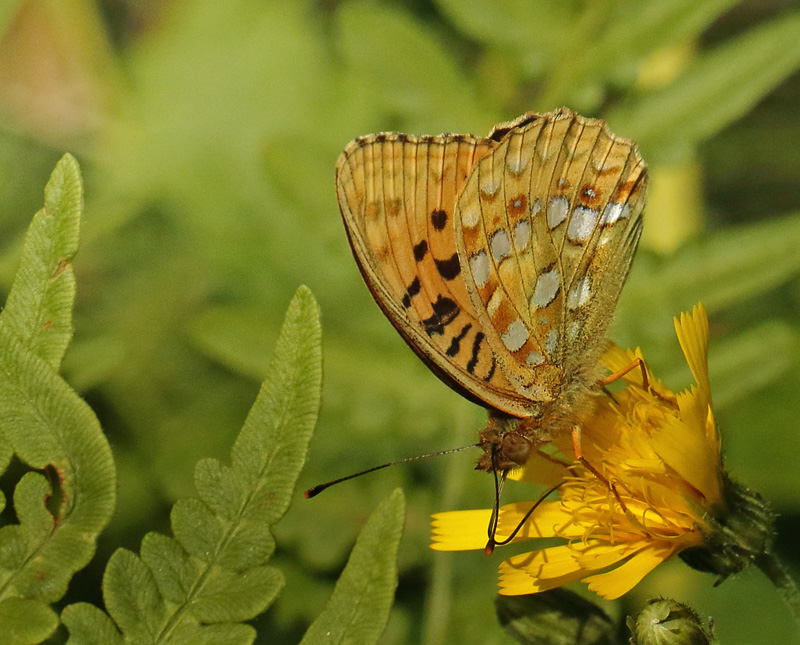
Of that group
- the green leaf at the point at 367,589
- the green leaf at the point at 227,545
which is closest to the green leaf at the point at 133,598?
the green leaf at the point at 227,545

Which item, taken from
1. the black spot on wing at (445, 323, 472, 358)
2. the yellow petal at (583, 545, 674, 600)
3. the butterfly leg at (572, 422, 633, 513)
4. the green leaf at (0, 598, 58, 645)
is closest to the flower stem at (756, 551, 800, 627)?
the yellow petal at (583, 545, 674, 600)

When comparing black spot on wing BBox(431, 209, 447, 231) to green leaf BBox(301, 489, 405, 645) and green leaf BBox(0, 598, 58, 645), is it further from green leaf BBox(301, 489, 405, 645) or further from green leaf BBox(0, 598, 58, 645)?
green leaf BBox(0, 598, 58, 645)

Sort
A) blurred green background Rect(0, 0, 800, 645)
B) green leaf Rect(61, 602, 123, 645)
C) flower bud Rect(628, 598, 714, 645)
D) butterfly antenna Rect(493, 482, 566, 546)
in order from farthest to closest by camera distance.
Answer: blurred green background Rect(0, 0, 800, 645) → butterfly antenna Rect(493, 482, 566, 546) → flower bud Rect(628, 598, 714, 645) → green leaf Rect(61, 602, 123, 645)

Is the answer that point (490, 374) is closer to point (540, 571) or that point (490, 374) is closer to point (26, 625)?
point (540, 571)

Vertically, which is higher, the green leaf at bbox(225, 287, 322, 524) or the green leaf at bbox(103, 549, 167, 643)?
the green leaf at bbox(225, 287, 322, 524)

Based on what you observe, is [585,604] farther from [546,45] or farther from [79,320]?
[79,320]

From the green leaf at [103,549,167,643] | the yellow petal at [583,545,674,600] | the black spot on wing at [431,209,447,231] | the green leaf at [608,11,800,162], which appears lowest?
the green leaf at [103,549,167,643]
